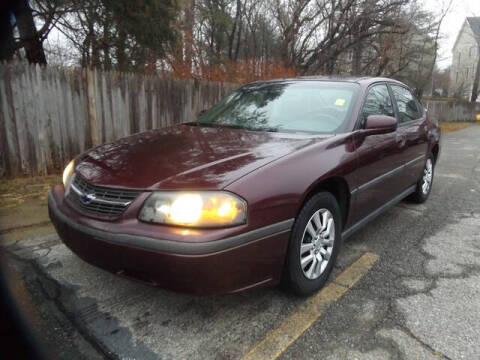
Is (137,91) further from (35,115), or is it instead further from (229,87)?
(229,87)

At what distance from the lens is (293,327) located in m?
2.16

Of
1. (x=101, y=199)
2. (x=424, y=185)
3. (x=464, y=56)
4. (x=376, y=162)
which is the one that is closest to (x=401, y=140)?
(x=376, y=162)

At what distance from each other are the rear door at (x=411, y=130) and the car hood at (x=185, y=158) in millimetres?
1656

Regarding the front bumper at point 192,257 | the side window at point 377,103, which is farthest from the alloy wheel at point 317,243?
the side window at point 377,103

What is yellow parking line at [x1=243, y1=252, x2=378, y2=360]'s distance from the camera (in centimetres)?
197

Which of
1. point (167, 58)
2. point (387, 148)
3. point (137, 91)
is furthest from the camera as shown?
point (167, 58)

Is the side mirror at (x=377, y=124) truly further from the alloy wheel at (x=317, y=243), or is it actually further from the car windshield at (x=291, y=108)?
the alloy wheel at (x=317, y=243)

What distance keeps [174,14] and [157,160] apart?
9.06 metres

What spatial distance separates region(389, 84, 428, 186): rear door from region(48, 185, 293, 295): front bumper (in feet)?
7.55

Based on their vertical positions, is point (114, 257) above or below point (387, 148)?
below

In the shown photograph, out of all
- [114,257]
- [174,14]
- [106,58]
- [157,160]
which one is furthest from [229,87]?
[114,257]


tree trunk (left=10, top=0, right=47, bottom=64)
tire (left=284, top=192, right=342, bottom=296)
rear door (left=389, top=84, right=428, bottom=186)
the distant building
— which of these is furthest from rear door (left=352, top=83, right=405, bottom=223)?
the distant building

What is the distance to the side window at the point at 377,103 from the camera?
320 centimetres

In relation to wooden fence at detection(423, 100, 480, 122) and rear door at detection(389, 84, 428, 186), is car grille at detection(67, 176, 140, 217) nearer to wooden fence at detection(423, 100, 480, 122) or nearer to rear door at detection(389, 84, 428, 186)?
rear door at detection(389, 84, 428, 186)
